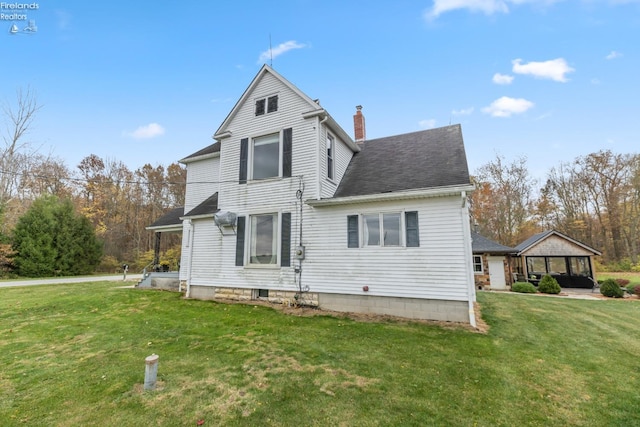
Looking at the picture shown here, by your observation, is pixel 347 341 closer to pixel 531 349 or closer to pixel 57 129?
pixel 531 349

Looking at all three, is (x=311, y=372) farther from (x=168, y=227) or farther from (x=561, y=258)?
(x=561, y=258)

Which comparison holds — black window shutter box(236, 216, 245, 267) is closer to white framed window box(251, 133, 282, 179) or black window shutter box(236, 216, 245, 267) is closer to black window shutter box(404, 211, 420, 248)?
white framed window box(251, 133, 282, 179)

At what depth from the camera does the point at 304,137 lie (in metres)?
9.15

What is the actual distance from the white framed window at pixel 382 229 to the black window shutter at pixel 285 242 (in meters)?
2.51

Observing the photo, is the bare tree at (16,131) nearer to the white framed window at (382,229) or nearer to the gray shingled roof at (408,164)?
the gray shingled roof at (408,164)

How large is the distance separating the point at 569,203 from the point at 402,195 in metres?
31.9

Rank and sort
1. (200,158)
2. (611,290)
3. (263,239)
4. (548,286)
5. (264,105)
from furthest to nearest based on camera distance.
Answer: (548,286) → (611,290) → (200,158) → (264,105) → (263,239)

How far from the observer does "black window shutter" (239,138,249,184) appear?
9.90 m

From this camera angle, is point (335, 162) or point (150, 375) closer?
point (150, 375)

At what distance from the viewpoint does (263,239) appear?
9430 millimetres

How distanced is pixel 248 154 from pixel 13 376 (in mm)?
7819

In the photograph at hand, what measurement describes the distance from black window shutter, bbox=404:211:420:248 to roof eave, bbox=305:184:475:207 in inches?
19.9

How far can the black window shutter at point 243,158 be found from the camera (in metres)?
9.90

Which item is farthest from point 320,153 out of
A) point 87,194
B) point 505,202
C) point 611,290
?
point 87,194
